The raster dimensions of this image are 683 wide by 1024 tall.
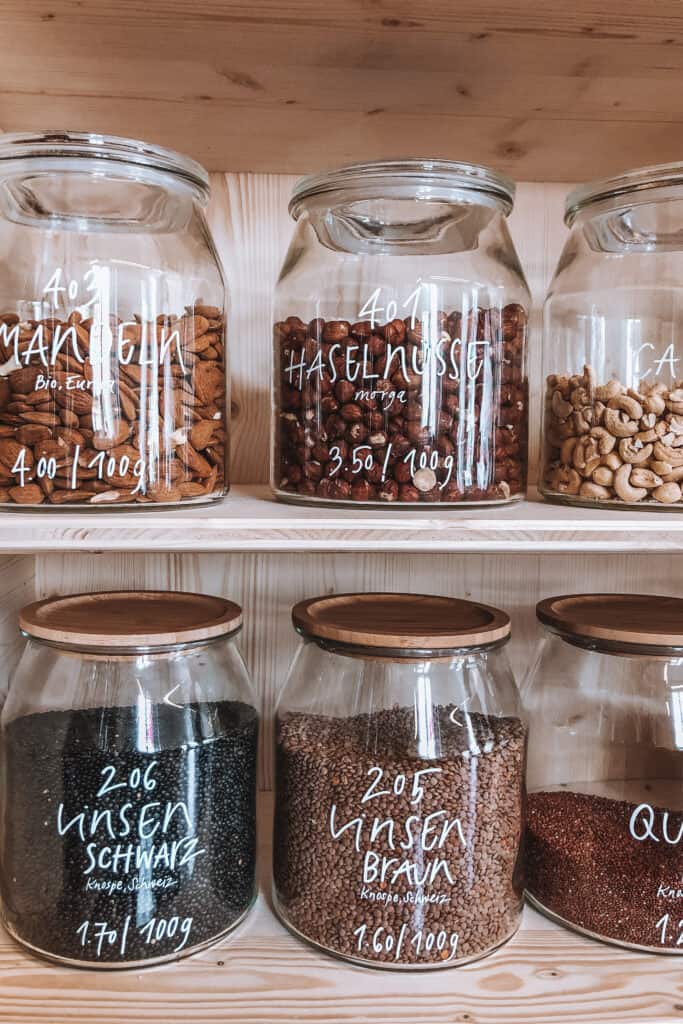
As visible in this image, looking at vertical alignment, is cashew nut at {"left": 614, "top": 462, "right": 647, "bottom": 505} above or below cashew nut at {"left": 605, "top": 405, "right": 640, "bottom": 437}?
below

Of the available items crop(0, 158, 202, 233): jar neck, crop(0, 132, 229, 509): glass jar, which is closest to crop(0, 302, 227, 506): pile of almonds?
crop(0, 132, 229, 509): glass jar

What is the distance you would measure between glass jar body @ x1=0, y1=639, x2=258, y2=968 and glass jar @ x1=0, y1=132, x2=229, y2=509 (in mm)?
165

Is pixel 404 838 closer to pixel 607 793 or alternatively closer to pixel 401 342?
pixel 607 793

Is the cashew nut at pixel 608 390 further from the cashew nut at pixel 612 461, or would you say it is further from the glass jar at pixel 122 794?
the glass jar at pixel 122 794

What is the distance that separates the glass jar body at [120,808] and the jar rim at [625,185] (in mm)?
563

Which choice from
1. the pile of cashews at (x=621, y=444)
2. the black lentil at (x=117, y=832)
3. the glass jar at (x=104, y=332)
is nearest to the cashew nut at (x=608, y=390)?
the pile of cashews at (x=621, y=444)

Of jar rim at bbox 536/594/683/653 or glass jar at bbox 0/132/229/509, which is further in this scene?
jar rim at bbox 536/594/683/653

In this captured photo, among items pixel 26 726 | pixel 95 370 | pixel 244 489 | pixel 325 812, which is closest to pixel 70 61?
pixel 95 370

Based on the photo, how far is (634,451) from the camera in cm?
74

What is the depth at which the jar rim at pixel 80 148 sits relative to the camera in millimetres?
682

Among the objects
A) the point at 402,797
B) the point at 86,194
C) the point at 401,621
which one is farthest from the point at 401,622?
the point at 86,194

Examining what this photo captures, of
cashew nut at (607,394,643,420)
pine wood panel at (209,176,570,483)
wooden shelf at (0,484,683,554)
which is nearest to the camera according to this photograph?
wooden shelf at (0,484,683,554)

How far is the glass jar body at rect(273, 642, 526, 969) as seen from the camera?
→ 721 millimetres

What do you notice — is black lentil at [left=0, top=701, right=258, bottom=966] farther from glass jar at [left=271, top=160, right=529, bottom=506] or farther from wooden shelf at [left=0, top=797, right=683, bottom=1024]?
glass jar at [left=271, top=160, right=529, bottom=506]
